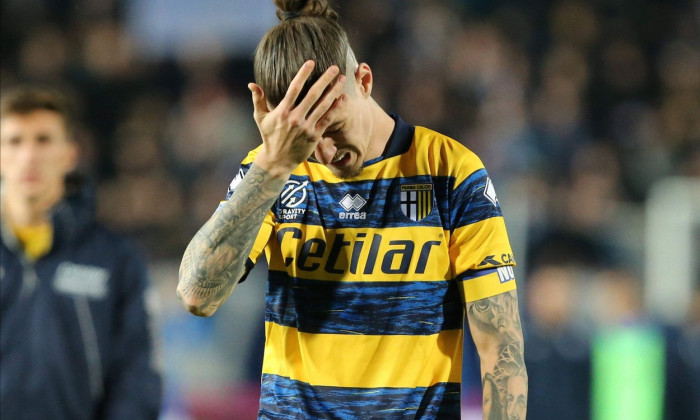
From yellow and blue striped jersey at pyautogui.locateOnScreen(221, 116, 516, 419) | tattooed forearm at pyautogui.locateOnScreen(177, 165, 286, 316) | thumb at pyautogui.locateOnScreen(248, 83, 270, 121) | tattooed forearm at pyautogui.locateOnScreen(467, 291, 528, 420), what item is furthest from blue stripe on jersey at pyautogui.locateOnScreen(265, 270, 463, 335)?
thumb at pyautogui.locateOnScreen(248, 83, 270, 121)

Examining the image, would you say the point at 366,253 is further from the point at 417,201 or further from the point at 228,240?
the point at 228,240


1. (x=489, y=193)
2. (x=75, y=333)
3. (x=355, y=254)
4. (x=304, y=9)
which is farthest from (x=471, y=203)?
(x=75, y=333)

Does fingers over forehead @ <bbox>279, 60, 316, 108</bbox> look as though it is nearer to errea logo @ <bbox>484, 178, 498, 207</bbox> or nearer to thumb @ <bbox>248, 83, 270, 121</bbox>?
thumb @ <bbox>248, 83, 270, 121</bbox>

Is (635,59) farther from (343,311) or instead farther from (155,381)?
(343,311)

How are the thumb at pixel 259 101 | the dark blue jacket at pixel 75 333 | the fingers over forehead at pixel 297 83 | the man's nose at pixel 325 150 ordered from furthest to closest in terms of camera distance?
the dark blue jacket at pixel 75 333 → the man's nose at pixel 325 150 → the thumb at pixel 259 101 → the fingers over forehead at pixel 297 83

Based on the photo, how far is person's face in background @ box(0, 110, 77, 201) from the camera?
4301 mm

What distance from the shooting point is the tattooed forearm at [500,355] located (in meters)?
2.66

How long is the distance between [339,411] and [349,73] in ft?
3.01

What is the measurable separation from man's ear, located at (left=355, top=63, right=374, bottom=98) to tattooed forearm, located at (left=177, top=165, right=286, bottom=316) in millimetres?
351

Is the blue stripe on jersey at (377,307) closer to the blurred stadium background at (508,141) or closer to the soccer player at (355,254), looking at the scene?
the soccer player at (355,254)

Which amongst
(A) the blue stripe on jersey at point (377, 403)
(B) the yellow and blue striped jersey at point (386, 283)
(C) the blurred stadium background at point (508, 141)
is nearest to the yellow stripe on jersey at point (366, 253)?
(B) the yellow and blue striped jersey at point (386, 283)

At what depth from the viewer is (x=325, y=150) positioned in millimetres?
2740

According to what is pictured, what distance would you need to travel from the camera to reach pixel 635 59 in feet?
29.0

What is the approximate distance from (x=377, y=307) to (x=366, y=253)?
15 cm
